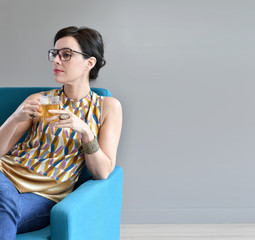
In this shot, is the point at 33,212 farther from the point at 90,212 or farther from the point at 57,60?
the point at 57,60

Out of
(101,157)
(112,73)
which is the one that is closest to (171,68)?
(112,73)

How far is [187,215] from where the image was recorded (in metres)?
3.06

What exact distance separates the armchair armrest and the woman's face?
534mm

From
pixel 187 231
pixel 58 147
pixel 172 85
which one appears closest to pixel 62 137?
pixel 58 147

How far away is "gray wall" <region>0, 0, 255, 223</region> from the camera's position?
2.92 m

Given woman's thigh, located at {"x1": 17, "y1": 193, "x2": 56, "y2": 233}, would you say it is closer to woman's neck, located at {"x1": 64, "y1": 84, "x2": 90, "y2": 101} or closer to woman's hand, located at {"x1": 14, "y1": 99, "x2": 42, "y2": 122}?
woman's hand, located at {"x1": 14, "y1": 99, "x2": 42, "y2": 122}

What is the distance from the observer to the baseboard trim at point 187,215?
3.05 meters

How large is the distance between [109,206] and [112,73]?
128 cm

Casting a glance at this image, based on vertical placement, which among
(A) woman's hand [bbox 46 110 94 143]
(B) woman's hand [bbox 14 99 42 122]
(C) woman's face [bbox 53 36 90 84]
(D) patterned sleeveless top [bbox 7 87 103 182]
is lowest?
(D) patterned sleeveless top [bbox 7 87 103 182]

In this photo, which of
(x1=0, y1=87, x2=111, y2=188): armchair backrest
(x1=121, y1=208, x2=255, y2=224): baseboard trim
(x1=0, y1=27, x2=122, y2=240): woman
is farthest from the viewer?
(x1=121, y1=208, x2=255, y2=224): baseboard trim

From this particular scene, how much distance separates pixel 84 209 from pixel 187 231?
1477mm

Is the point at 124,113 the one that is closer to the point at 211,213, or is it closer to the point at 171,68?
the point at 171,68

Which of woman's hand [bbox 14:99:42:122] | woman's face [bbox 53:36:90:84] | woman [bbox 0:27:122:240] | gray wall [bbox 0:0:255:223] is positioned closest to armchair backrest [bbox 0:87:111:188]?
woman [bbox 0:27:122:240]

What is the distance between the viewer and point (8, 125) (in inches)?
74.2
